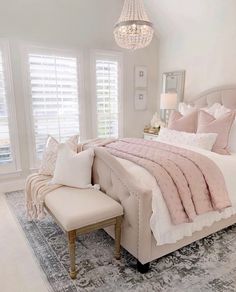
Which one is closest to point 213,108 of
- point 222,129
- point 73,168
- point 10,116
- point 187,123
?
point 187,123

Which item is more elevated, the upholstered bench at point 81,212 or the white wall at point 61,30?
the white wall at point 61,30

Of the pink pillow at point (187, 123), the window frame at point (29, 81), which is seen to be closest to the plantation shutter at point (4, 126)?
the window frame at point (29, 81)

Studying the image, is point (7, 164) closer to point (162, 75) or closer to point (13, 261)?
point (13, 261)

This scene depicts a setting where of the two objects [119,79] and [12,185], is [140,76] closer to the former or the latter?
[119,79]

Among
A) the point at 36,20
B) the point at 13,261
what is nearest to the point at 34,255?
the point at 13,261

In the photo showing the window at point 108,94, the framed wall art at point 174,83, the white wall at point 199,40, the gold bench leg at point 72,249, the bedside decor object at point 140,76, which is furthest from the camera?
the bedside decor object at point 140,76

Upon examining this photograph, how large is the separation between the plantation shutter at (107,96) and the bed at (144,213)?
6.90 ft

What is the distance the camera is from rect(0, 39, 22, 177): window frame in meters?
3.49

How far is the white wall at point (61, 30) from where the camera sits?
11.6 ft

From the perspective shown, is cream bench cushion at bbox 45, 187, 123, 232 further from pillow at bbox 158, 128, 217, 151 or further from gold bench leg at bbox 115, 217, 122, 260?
pillow at bbox 158, 128, 217, 151

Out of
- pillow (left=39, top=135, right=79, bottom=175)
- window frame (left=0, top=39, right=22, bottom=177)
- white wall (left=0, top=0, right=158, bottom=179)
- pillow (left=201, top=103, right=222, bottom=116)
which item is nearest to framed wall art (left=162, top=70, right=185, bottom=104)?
white wall (left=0, top=0, right=158, bottom=179)

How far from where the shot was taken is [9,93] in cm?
359

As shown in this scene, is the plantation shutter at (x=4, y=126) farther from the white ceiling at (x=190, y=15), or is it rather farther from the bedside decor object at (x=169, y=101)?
the white ceiling at (x=190, y=15)

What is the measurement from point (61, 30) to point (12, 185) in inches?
103
